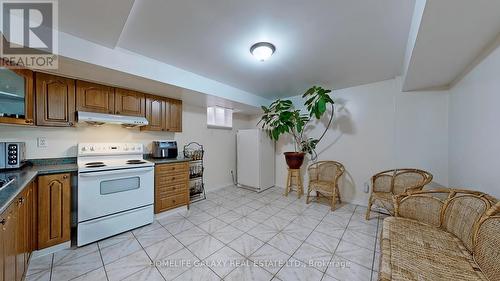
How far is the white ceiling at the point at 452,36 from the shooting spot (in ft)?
3.42

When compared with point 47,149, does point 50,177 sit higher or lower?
lower

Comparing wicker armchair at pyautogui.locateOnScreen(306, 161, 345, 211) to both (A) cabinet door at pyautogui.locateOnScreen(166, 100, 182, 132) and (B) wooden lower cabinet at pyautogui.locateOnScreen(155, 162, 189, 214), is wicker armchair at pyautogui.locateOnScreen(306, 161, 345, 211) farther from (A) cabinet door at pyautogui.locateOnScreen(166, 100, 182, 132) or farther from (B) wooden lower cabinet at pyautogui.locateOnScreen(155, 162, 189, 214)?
(A) cabinet door at pyautogui.locateOnScreen(166, 100, 182, 132)

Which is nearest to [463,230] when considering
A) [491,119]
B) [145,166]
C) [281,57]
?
[491,119]

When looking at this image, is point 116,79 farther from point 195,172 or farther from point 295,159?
point 295,159

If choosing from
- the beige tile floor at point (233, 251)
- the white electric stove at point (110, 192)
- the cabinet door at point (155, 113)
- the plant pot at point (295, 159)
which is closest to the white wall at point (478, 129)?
the beige tile floor at point (233, 251)

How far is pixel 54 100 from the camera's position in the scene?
2059mm

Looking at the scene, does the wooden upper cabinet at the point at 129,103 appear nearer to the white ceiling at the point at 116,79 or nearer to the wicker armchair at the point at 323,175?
the white ceiling at the point at 116,79

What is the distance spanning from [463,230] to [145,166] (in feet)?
10.6

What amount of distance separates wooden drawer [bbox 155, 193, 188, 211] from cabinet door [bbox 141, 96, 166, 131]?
114 cm

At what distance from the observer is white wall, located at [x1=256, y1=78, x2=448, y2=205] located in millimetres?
2514

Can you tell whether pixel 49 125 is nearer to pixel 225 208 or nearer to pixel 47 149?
pixel 47 149

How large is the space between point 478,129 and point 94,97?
4.25 m

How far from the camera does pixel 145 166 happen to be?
2.42 metres

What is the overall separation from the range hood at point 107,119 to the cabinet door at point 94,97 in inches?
4.4
